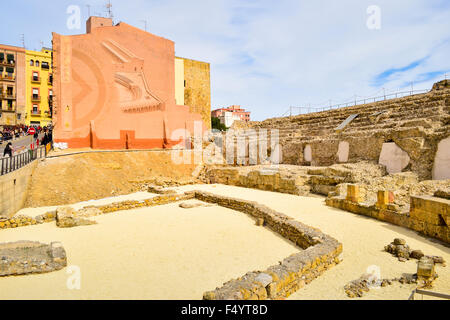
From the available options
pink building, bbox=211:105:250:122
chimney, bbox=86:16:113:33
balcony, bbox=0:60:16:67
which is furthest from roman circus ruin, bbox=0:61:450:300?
pink building, bbox=211:105:250:122

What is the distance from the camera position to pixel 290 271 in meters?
4.38

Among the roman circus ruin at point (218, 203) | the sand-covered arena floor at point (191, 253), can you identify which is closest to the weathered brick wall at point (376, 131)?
the roman circus ruin at point (218, 203)

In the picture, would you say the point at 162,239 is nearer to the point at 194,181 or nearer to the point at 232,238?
the point at 232,238

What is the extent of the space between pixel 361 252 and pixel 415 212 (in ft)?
8.19

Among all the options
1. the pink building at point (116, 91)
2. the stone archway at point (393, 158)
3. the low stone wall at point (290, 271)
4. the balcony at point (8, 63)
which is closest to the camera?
the low stone wall at point (290, 271)

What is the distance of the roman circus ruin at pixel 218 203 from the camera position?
4730 mm

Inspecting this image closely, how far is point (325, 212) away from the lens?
30.6ft

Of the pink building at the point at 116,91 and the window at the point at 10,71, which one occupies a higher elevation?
the window at the point at 10,71

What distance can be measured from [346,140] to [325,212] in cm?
838

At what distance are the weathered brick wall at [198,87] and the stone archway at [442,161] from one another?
69.4 ft

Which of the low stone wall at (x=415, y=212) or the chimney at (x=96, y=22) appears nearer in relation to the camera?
the low stone wall at (x=415, y=212)

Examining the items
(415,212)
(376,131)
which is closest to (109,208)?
(415,212)

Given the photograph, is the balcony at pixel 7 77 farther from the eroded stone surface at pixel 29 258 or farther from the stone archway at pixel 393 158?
the stone archway at pixel 393 158

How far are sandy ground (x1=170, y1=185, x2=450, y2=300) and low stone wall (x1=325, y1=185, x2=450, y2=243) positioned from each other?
0.24 m
